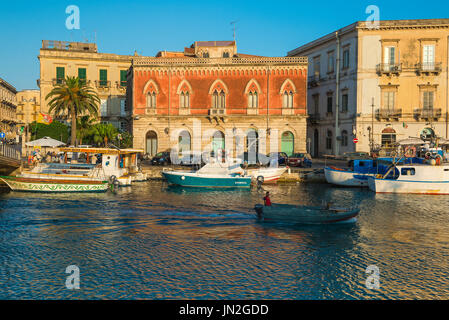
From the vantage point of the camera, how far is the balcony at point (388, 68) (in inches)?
1957

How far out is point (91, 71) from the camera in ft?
209

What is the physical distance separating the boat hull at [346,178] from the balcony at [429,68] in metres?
20.8

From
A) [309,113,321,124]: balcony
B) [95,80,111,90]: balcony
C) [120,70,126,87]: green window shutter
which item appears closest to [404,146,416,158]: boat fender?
[309,113,321,124]: balcony

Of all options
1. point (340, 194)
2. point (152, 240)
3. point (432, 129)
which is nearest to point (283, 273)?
point (152, 240)

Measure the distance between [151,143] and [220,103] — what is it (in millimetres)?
9983

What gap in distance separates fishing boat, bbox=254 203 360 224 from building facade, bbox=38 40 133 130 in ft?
143

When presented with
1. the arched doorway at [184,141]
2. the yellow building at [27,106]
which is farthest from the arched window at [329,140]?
the yellow building at [27,106]

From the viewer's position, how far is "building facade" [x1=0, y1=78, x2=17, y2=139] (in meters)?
84.0


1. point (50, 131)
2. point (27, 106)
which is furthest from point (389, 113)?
point (27, 106)

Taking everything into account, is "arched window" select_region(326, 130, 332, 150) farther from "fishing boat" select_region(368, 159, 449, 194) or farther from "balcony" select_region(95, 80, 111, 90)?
"balcony" select_region(95, 80, 111, 90)

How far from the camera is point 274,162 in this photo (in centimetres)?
4062

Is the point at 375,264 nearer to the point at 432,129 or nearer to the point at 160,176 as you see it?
the point at 160,176

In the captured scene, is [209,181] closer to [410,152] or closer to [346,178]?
[346,178]

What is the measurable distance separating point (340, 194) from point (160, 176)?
17379 mm
